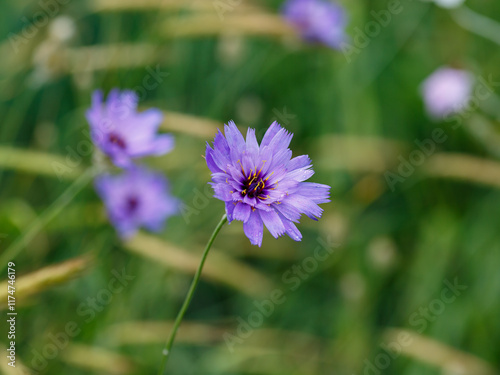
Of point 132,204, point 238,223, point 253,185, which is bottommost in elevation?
point 253,185

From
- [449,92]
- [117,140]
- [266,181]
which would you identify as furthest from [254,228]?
[449,92]

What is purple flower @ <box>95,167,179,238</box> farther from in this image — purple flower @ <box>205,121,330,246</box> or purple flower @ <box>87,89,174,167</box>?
purple flower @ <box>205,121,330,246</box>

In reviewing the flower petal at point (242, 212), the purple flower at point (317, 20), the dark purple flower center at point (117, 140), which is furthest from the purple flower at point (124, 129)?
the purple flower at point (317, 20)

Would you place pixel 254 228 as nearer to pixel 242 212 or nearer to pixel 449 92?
pixel 242 212

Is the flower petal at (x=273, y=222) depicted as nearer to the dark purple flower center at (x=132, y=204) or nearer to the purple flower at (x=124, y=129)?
the purple flower at (x=124, y=129)

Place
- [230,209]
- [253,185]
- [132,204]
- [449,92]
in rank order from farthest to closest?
[449,92]
[132,204]
[253,185]
[230,209]

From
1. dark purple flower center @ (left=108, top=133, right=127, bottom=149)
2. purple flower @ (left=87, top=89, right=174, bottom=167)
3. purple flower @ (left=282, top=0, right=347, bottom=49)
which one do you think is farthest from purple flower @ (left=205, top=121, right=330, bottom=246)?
purple flower @ (left=282, top=0, right=347, bottom=49)
